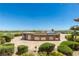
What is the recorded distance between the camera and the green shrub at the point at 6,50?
97.9 inches

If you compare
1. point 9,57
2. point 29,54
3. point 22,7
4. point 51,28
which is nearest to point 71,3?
point 51,28

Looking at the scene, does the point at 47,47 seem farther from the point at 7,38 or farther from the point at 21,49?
the point at 7,38

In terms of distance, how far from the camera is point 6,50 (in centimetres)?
249

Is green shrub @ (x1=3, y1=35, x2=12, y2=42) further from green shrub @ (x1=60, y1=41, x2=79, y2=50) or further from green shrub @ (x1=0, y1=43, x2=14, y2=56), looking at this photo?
green shrub @ (x1=60, y1=41, x2=79, y2=50)

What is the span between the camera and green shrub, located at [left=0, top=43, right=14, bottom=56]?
2.49 metres

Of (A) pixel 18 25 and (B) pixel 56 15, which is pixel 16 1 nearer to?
(A) pixel 18 25

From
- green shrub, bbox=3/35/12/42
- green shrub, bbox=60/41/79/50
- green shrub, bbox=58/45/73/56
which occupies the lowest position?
green shrub, bbox=58/45/73/56

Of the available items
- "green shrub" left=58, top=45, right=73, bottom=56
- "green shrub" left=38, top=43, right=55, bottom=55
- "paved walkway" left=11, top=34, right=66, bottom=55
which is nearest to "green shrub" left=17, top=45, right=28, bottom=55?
"paved walkway" left=11, top=34, right=66, bottom=55

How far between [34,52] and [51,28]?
292 millimetres

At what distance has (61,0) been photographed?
8.21ft

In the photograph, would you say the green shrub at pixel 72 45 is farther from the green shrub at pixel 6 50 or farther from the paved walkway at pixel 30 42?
the green shrub at pixel 6 50

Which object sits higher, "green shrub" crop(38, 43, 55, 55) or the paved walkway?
the paved walkway

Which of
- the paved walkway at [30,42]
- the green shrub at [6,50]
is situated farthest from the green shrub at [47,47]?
the green shrub at [6,50]

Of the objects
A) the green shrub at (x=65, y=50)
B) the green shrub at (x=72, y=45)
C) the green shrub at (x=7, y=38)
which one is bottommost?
the green shrub at (x=65, y=50)
